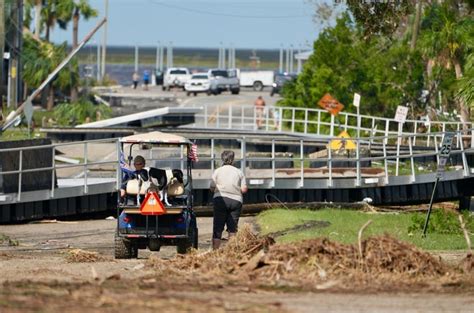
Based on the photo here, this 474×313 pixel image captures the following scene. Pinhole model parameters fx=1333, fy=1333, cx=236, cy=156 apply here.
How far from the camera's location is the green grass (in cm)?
2336

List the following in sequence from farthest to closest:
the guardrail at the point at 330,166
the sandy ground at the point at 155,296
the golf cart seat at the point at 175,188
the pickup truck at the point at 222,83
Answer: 1. the pickup truck at the point at 222,83
2. the guardrail at the point at 330,166
3. the golf cart seat at the point at 175,188
4. the sandy ground at the point at 155,296

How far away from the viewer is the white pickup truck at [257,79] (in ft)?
393

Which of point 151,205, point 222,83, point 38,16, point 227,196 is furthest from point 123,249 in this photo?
point 222,83

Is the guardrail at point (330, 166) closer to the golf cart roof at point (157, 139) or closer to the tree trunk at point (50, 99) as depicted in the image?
the golf cart roof at point (157, 139)

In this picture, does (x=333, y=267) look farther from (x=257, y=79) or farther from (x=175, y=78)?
(x=257, y=79)

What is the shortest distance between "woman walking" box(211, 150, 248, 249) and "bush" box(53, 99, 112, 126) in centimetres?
4097

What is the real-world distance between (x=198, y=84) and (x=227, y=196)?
260ft

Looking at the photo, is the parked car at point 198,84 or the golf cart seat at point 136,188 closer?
the golf cart seat at point 136,188

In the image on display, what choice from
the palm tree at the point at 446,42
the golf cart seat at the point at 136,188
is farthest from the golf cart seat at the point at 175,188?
the palm tree at the point at 446,42

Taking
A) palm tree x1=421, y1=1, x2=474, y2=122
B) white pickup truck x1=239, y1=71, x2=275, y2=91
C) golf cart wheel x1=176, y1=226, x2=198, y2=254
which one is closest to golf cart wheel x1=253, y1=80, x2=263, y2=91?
white pickup truck x1=239, y1=71, x2=275, y2=91

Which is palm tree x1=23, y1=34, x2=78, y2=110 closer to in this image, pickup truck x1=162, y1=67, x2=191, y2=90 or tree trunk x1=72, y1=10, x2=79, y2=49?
tree trunk x1=72, y1=10, x2=79, y2=49

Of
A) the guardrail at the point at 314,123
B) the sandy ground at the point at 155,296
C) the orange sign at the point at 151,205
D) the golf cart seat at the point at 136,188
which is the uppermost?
the guardrail at the point at 314,123

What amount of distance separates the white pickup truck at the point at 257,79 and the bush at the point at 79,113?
55.7 m

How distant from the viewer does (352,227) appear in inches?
1027
